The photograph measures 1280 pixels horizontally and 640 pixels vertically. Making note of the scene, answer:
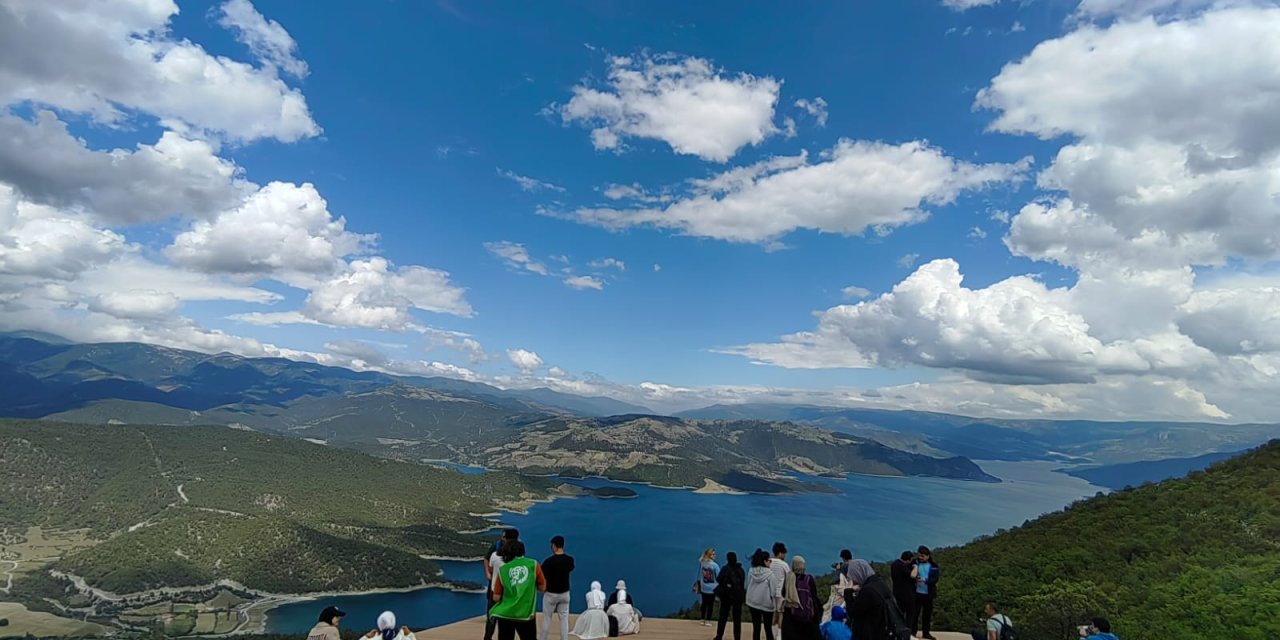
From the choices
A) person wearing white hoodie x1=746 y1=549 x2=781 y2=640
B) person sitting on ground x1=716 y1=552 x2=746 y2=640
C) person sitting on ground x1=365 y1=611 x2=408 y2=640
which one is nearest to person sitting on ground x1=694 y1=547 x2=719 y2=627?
person sitting on ground x1=716 y1=552 x2=746 y2=640

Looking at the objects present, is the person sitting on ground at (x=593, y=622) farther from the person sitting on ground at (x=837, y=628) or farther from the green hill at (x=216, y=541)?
the green hill at (x=216, y=541)

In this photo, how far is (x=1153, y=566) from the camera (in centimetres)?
2759

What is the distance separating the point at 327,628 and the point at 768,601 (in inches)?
355

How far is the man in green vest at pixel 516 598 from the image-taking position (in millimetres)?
10758

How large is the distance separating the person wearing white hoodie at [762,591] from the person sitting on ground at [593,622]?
493 cm

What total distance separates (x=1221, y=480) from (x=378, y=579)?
16259 centimetres

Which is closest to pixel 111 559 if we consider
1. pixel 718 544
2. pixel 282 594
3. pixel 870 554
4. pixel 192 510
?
pixel 192 510

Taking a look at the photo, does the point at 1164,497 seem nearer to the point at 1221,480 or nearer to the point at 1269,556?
the point at 1221,480

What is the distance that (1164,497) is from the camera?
39094mm

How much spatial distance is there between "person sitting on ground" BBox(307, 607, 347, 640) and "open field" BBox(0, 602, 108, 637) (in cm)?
16078

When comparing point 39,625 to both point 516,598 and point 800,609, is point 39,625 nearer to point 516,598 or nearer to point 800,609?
point 516,598

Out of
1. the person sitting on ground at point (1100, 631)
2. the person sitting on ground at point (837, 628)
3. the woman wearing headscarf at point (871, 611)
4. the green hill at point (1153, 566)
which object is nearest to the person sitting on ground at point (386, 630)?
the person sitting on ground at point (837, 628)

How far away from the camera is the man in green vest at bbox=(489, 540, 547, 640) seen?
1076 centimetres

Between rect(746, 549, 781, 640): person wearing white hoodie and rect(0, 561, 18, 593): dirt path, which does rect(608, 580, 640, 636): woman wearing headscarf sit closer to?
rect(746, 549, 781, 640): person wearing white hoodie
